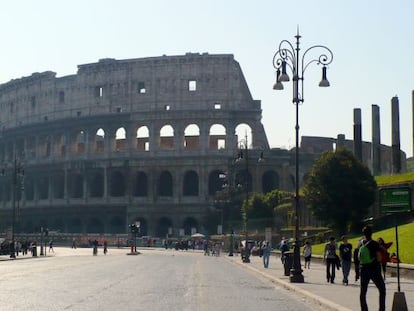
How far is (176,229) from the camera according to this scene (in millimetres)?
102375

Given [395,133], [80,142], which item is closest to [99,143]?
[80,142]

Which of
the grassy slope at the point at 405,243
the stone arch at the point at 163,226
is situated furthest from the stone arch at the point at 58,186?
the grassy slope at the point at 405,243

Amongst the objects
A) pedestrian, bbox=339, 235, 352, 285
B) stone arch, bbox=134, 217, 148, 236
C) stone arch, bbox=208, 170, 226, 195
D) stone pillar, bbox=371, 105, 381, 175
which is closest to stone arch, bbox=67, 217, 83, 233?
stone arch, bbox=134, 217, 148, 236

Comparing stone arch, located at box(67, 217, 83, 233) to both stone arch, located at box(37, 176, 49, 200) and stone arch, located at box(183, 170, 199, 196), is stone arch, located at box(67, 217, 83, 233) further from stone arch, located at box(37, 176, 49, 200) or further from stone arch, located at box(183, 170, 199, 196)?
stone arch, located at box(183, 170, 199, 196)

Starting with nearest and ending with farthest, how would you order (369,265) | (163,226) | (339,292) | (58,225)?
(369,265)
(339,292)
(163,226)
(58,225)

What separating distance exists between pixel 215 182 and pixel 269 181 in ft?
24.2

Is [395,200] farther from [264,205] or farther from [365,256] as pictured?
[264,205]

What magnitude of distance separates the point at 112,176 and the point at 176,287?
269 feet

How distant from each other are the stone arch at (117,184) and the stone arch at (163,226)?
22.3 feet

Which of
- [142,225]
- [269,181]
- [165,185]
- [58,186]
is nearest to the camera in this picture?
[142,225]

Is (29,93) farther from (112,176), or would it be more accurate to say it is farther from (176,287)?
(176,287)

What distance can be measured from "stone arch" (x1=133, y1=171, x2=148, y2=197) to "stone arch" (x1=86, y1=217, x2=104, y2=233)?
20.4ft

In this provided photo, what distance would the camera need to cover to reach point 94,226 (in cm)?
10588

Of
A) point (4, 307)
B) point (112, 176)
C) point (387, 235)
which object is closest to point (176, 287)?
point (4, 307)
